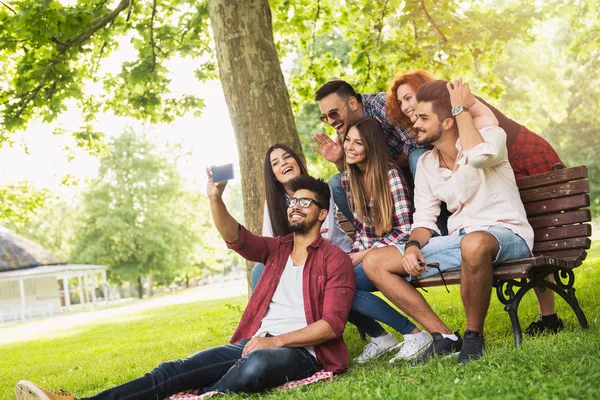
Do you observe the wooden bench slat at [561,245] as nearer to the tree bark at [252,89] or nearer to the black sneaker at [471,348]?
the black sneaker at [471,348]

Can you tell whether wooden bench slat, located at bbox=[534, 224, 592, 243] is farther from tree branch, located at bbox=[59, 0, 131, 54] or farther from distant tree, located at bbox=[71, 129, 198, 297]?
distant tree, located at bbox=[71, 129, 198, 297]

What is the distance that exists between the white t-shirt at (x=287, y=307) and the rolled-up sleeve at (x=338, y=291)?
0.71 ft

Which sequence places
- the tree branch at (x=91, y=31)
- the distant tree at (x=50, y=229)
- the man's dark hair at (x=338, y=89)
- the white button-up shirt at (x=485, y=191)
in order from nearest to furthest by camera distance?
the white button-up shirt at (x=485, y=191) → the man's dark hair at (x=338, y=89) → the tree branch at (x=91, y=31) → the distant tree at (x=50, y=229)

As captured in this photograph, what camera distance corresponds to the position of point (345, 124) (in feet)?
19.6

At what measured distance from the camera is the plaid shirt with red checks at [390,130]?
578cm

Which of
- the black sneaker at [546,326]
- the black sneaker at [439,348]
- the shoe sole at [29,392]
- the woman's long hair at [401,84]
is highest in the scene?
the woman's long hair at [401,84]

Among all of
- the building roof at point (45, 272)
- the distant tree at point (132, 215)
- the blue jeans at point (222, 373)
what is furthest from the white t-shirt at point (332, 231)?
the distant tree at point (132, 215)

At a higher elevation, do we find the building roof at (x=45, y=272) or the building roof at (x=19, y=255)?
the building roof at (x=19, y=255)

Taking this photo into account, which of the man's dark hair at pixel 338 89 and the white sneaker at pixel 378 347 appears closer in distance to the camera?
the white sneaker at pixel 378 347

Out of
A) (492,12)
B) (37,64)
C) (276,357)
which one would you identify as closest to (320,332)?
(276,357)

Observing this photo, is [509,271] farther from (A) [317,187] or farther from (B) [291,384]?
(B) [291,384]

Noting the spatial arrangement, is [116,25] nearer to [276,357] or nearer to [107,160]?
[276,357]

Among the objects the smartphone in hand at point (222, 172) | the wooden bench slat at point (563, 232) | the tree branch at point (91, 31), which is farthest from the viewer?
the tree branch at point (91, 31)

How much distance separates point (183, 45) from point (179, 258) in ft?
121
